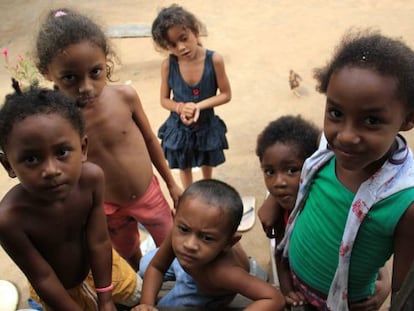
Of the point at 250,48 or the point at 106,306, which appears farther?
the point at 250,48

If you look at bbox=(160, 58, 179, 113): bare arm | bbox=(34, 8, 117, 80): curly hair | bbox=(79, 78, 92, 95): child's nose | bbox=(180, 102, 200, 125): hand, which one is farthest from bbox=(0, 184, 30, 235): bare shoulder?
bbox=(160, 58, 179, 113): bare arm

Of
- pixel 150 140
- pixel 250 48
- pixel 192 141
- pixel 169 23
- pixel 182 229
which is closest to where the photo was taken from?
pixel 182 229

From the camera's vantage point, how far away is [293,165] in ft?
5.58

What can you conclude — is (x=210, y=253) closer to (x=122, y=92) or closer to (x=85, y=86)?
(x=85, y=86)

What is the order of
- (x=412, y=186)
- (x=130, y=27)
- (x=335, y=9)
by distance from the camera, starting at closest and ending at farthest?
(x=412, y=186) < (x=130, y=27) < (x=335, y=9)

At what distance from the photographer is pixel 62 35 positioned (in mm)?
1844

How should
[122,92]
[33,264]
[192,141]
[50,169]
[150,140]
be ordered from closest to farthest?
[50,169] → [33,264] → [122,92] → [150,140] → [192,141]

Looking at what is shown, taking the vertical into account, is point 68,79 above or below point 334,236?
above

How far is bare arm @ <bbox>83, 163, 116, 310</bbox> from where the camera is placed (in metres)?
1.56

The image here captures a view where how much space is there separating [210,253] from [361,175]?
20.6 inches

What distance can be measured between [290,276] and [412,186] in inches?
26.1

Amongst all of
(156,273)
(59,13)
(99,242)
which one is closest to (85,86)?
(59,13)

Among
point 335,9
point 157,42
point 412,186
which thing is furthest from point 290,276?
point 335,9

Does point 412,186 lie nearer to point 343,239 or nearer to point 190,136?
Answer: point 343,239
